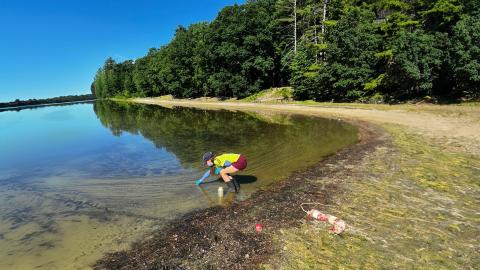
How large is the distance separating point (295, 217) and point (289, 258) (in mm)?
2166

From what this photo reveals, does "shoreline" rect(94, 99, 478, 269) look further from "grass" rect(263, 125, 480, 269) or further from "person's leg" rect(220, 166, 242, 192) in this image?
"person's leg" rect(220, 166, 242, 192)

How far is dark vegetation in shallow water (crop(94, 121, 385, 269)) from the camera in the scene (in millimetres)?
7367

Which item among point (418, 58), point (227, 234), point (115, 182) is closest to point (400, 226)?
point (227, 234)

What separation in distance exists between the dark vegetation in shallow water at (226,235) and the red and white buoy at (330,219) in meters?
0.32

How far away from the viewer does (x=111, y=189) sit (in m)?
13.7

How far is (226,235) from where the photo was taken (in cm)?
837

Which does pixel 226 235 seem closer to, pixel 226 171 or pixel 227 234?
pixel 227 234

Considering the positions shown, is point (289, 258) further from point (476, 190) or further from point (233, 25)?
point (233, 25)

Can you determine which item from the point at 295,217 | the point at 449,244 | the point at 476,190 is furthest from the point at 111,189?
the point at 476,190

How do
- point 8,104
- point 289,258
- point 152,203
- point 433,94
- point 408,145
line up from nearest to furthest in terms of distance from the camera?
point 289,258 → point 152,203 → point 408,145 → point 433,94 → point 8,104

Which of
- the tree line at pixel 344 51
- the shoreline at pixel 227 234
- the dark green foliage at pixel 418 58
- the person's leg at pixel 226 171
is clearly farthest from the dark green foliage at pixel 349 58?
the person's leg at pixel 226 171

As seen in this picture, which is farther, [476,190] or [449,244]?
[476,190]

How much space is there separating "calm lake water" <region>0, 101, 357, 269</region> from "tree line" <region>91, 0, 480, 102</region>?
1222cm

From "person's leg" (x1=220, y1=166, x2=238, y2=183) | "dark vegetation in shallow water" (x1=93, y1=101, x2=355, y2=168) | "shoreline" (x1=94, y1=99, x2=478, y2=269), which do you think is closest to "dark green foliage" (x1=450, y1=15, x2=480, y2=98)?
"dark vegetation in shallow water" (x1=93, y1=101, x2=355, y2=168)
